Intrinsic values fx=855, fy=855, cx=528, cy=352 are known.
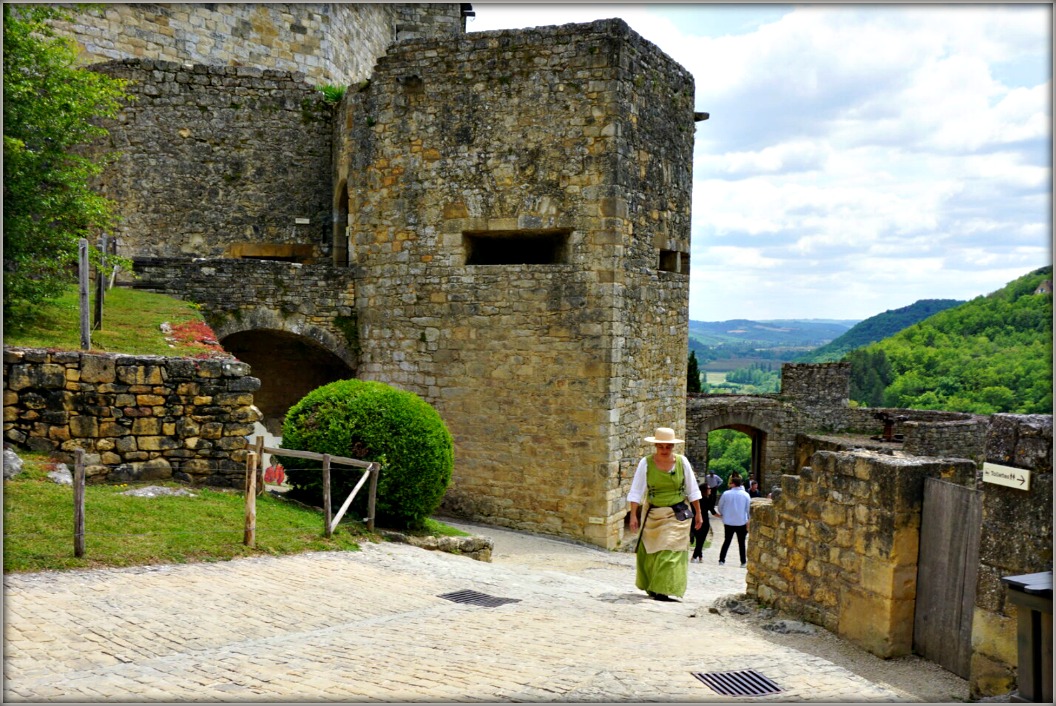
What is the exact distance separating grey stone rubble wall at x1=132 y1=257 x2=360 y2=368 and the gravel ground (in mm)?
3675

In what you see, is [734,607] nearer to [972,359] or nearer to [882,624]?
[882,624]

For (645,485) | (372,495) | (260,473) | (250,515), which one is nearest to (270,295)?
(260,473)

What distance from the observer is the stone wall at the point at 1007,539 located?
4367mm

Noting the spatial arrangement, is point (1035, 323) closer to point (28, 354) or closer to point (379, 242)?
point (379, 242)

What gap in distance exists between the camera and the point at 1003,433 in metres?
4.58

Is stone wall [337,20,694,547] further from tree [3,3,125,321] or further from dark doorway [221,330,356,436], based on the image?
tree [3,3,125,321]

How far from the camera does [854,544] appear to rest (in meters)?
5.88

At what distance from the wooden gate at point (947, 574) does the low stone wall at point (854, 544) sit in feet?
0.26

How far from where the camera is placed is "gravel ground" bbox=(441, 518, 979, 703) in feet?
16.8

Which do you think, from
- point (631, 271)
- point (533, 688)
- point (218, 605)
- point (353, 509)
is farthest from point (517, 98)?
point (533, 688)

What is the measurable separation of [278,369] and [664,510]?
1030cm

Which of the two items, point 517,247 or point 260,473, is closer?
point 260,473

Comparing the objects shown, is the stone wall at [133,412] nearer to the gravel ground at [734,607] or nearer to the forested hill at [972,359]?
the gravel ground at [734,607]

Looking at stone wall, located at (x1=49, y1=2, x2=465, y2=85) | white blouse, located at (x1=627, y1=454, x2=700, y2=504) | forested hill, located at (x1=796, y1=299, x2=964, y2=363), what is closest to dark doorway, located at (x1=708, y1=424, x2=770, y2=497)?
stone wall, located at (x1=49, y1=2, x2=465, y2=85)
